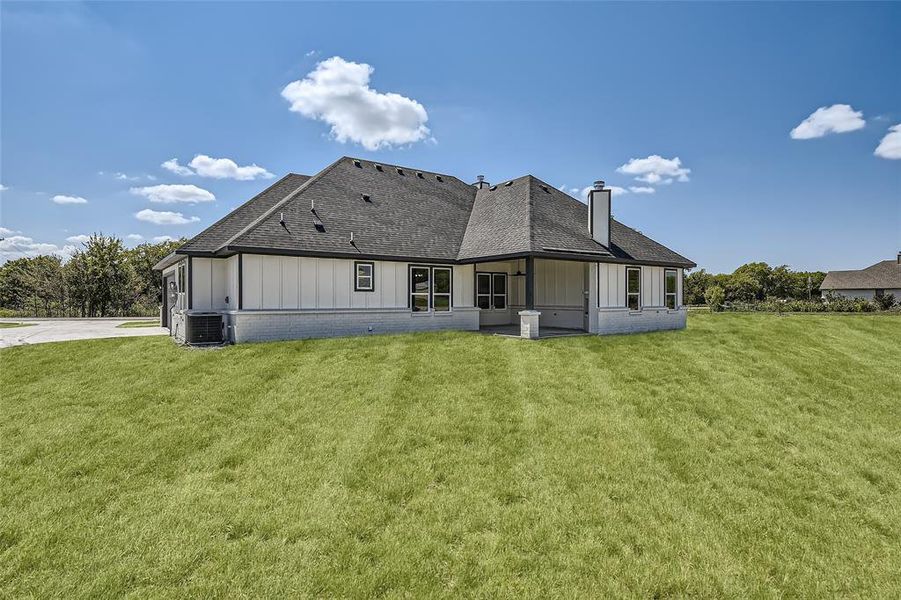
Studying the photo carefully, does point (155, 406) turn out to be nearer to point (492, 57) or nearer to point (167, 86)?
point (167, 86)

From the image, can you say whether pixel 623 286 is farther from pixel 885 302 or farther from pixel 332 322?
pixel 885 302

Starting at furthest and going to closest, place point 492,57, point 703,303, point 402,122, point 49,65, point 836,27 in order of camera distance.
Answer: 1. point 703,303
2. point 402,122
3. point 492,57
4. point 836,27
5. point 49,65

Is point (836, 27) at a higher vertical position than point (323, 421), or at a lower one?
higher

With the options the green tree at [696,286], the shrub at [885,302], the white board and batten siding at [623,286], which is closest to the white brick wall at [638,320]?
the white board and batten siding at [623,286]

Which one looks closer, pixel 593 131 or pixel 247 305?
pixel 247 305

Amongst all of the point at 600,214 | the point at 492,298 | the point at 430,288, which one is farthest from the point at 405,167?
the point at 600,214

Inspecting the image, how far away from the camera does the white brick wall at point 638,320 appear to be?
55.1ft

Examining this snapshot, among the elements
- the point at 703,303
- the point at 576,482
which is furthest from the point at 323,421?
the point at 703,303

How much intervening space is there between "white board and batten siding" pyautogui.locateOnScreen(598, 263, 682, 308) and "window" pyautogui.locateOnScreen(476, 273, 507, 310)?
189 inches

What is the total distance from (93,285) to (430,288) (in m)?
27.2

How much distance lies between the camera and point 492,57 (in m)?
16.9

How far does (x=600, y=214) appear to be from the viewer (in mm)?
17719

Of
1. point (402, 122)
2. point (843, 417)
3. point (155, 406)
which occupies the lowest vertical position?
point (843, 417)

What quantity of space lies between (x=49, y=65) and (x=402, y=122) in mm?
13517
